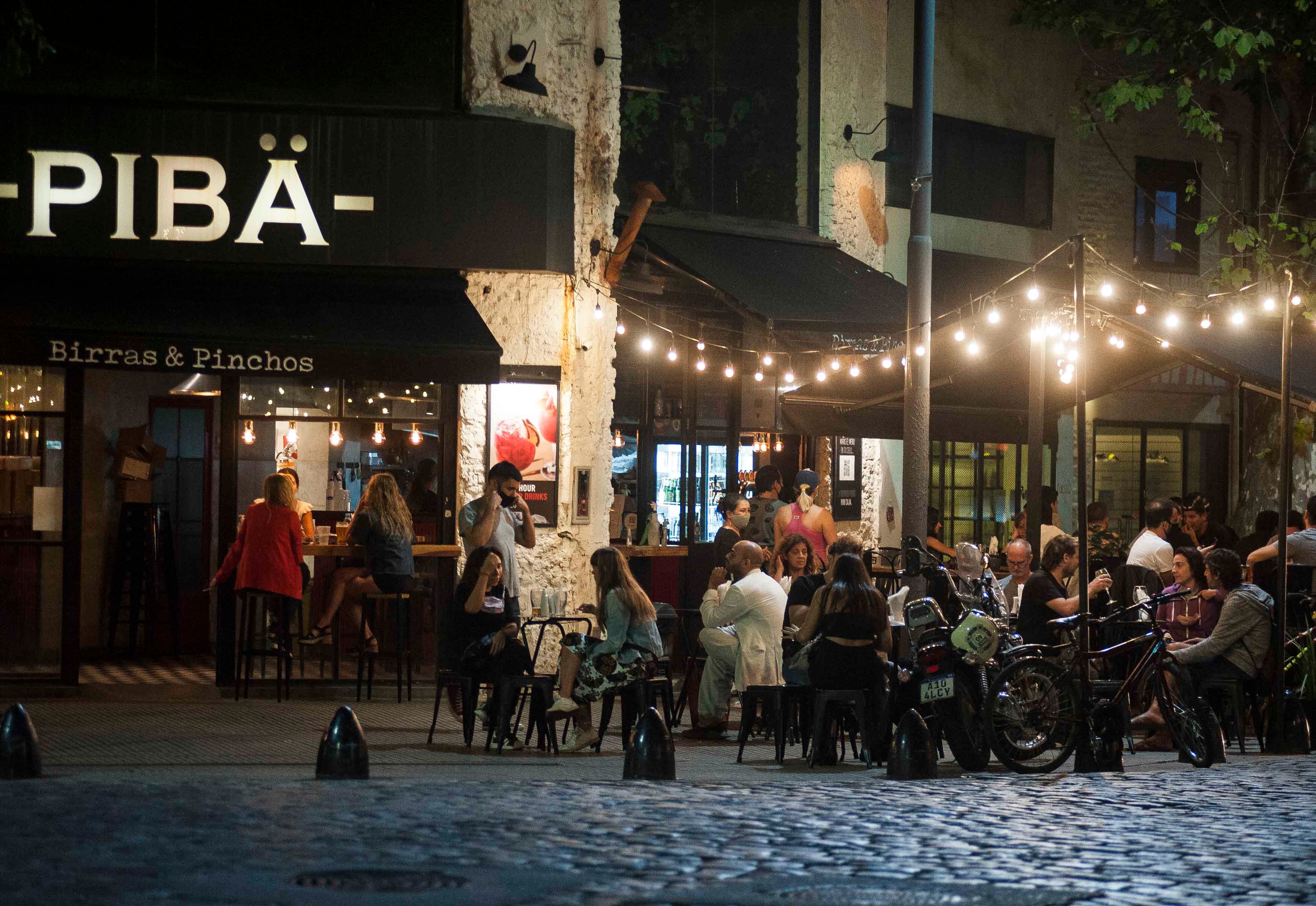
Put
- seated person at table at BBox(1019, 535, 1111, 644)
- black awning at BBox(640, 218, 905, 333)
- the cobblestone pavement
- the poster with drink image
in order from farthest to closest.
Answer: black awning at BBox(640, 218, 905, 333)
the poster with drink image
seated person at table at BBox(1019, 535, 1111, 644)
the cobblestone pavement

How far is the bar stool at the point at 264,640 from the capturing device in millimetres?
12727

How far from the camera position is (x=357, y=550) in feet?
43.8

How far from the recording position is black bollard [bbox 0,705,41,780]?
852 centimetres

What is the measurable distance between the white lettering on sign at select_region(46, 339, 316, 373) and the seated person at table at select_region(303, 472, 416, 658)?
3.87 ft

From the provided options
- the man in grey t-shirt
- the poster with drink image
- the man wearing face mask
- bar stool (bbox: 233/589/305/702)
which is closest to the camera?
the man wearing face mask

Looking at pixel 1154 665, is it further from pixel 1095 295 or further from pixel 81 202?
pixel 81 202

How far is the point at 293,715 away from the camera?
12109 mm

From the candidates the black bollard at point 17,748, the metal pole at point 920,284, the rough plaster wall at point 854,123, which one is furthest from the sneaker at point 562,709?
→ the rough plaster wall at point 854,123

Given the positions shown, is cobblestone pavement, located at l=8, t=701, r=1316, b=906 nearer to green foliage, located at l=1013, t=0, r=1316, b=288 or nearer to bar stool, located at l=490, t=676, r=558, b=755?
bar stool, located at l=490, t=676, r=558, b=755

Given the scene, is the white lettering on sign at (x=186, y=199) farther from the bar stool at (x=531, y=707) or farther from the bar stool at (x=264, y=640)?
the bar stool at (x=531, y=707)

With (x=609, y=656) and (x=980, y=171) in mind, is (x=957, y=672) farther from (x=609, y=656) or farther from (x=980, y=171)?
(x=980, y=171)

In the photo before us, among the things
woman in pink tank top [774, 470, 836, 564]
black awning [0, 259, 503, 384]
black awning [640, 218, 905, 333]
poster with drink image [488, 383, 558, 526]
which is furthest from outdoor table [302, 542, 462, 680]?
black awning [640, 218, 905, 333]

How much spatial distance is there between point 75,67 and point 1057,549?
27.5ft

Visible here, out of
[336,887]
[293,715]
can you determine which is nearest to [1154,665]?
[293,715]
